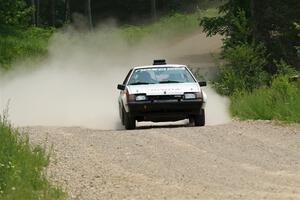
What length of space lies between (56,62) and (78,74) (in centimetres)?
977

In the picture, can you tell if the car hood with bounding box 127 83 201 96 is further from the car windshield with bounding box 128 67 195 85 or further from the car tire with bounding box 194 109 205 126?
the car tire with bounding box 194 109 205 126

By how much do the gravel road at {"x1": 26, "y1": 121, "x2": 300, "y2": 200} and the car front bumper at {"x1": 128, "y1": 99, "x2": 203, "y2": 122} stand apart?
1.03 meters

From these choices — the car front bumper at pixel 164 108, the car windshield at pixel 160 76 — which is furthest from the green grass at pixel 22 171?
the car windshield at pixel 160 76

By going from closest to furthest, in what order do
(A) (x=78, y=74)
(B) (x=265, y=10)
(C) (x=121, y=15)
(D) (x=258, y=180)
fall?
(D) (x=258, y=180) < (B) (x=265, y=10) < (A) (x=78, y=74) < (C) (x=121, y=15)

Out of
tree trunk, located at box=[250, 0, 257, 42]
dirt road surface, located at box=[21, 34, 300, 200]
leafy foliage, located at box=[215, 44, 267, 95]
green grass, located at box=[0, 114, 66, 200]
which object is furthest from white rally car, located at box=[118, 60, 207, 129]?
tree trunk, located at box=[250, 0, 257, 42]

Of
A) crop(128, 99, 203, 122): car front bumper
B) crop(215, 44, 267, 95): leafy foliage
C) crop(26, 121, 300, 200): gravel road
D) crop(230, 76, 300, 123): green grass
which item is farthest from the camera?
crop(215, 44, 267, 95): leafy foliage

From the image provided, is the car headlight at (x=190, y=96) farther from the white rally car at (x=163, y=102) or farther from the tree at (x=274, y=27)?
the tree at (x=274, y=27)

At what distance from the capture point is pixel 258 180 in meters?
11.3

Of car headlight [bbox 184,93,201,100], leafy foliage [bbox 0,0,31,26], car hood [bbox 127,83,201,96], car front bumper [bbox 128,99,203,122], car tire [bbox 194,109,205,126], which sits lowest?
car tire [bbox 194,109,205,126]

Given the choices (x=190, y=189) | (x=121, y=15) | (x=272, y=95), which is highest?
(x=121, y=15)

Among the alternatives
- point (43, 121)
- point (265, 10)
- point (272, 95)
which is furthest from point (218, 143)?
point (265, 10)

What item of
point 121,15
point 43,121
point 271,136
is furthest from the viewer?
point 121,15

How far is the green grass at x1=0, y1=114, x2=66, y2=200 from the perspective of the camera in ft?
31.2

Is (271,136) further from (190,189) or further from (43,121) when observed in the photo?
(43,121)
